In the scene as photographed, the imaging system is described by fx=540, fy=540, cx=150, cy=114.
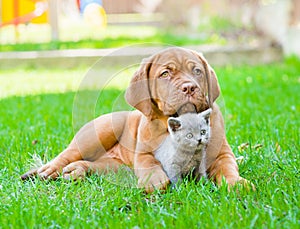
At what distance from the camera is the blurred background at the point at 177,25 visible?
376 inches

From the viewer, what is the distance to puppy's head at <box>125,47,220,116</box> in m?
2.73

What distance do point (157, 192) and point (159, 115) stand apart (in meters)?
0.43

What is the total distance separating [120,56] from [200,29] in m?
4.51

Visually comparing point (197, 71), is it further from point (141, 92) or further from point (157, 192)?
point (157, 192)

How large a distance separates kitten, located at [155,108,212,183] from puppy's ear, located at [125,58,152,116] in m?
0.21

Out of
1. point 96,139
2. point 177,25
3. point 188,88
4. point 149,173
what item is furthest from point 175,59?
point 177,25

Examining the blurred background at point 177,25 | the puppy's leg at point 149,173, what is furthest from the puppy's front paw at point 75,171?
the blurred background at point 177,25

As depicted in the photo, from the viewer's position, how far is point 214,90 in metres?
2.89

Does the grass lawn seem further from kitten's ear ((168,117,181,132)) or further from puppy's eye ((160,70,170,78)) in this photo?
puppy's eye ((160,70,170,78))

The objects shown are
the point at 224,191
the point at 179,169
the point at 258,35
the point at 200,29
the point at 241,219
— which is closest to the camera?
the point at 241,219

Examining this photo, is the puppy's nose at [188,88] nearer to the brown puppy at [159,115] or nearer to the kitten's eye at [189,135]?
the brown puppy at [159,115]

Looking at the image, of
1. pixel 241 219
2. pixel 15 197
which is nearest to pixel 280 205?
pixel 241 219

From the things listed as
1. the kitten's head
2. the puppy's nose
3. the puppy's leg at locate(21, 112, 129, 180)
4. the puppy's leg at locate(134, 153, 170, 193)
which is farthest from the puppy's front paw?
the puppy's nose

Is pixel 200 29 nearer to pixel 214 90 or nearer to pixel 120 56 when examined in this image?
pixel 120 56
